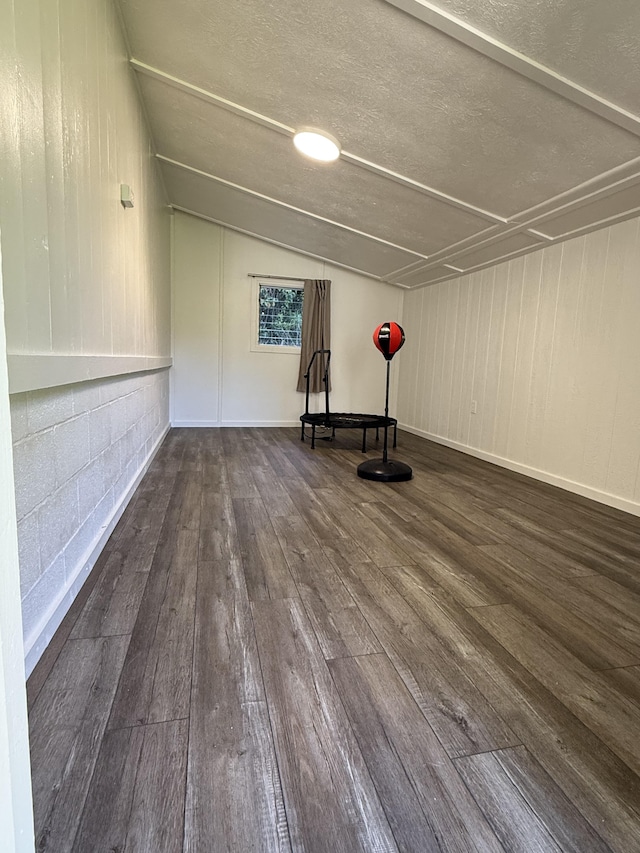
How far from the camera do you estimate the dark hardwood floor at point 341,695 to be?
78 centimetres

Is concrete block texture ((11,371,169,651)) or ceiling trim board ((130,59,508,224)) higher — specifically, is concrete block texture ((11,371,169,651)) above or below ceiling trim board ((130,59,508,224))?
below

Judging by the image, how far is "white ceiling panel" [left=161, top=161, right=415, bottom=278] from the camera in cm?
405

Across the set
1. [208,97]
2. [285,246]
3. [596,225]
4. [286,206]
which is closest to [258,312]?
[285,246]

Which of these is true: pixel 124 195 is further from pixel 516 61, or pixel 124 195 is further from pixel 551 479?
pixel 551 479

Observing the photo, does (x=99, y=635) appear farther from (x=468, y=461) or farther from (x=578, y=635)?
(x=468, y=461)

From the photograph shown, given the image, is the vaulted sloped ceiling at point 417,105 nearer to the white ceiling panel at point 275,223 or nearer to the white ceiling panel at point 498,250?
the white ceiling panel at point 498,250

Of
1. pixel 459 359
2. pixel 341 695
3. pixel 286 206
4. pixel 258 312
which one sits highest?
pixel 286 206

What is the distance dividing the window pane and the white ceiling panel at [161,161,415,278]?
0.60 metres

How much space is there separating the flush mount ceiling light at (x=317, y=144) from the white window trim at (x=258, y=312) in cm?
255

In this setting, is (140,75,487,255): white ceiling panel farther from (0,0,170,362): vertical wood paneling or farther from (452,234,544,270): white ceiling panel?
(0,0,170,362): vertical wood paneling

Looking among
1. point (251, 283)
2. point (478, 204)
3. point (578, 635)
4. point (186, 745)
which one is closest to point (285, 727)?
point (186, 745)

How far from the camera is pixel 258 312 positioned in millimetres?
5426

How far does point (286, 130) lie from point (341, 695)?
10.4 ft

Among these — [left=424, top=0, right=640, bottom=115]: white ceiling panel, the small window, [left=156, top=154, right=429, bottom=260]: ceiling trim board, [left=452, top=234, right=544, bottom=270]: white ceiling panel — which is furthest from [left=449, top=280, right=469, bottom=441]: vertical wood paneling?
[left=424, top=0, right=640, bottom=115]: white ceiling panel
